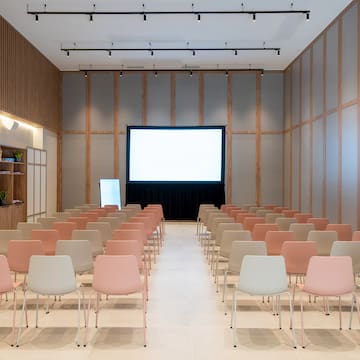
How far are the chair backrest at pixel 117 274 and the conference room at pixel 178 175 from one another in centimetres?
2

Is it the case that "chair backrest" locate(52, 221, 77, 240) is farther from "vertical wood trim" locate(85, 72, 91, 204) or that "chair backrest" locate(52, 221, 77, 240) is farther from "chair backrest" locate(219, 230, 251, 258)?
"vertical wood trim" locate(85, 72, 91, 204)

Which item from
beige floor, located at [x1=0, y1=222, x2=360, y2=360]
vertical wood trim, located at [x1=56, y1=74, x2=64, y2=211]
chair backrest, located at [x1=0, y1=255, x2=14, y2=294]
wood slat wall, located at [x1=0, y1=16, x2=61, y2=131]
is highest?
wood slat wall, located at [x1=0, y1=16, x2=61, y2=131]

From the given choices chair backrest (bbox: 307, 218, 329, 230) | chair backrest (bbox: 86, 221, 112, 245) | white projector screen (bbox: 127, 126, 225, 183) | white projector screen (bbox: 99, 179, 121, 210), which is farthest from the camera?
white projector screen (bbox: 99, 179, 121, 210)

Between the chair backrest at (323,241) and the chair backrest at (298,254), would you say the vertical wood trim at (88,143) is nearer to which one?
the chair backrest at (323,241)

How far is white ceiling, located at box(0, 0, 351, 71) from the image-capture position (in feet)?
38.4

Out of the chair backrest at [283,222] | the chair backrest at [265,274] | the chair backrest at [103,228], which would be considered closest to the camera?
the chair backrest at [265,274]

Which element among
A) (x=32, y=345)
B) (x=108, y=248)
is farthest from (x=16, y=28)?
(x=32, y=345)

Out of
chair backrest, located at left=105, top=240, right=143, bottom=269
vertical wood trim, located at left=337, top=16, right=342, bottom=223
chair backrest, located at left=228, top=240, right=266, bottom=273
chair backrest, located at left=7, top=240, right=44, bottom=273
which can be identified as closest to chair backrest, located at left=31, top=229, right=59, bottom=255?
chair backrest, located at left=7, top=240, right=44, bottom=273

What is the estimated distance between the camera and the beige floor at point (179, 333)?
4352 mm

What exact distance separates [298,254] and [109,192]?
508 inches

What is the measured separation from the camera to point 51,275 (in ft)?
15.7

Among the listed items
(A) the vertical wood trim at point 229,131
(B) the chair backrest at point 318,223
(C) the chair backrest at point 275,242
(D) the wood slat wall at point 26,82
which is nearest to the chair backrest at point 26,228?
(C) the chair backrest at point 275,242

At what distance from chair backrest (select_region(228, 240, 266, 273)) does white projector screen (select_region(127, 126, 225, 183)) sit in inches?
456

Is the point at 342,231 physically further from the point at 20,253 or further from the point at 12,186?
the point at 12,186
